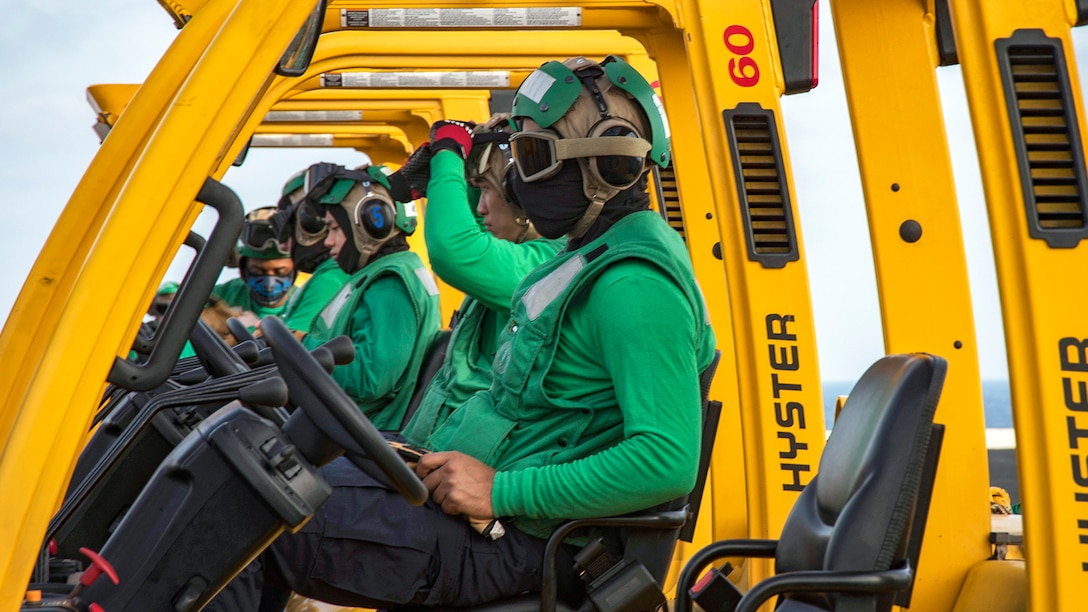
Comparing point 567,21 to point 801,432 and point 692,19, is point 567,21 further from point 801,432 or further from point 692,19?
point 801,432

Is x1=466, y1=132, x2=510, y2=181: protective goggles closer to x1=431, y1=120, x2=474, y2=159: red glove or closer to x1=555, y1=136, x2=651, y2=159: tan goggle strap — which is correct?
x1=431, y1=120, x2=474, y2=159: red glove

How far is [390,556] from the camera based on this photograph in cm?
258

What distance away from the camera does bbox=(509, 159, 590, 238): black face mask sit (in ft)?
9.27

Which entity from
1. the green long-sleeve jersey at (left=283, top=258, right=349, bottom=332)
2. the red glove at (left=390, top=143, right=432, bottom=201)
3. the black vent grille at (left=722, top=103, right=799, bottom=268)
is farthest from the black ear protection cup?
the black vent grille at (left=722, top=103, right=799, bottom=268)

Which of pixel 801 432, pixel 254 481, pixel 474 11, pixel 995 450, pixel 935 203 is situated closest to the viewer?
pixel 254 481

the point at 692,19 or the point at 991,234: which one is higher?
the point at 692,19

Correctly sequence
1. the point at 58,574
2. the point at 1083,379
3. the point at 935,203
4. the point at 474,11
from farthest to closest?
the point at 474,11 < the point at 935,203 < the point at 58,574 < the point at 1083,379

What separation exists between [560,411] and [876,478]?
0.78 metres

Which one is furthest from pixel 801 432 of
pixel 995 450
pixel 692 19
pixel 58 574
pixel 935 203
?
pixel 995 450

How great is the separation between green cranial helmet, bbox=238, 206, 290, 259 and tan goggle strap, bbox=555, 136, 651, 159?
17.0 feet

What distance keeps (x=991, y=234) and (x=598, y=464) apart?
2.84ft

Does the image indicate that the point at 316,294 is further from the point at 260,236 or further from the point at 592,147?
the point at 592,147

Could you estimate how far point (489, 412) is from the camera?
9.17 ft

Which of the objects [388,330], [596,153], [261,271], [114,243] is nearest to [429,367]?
[388,330]
